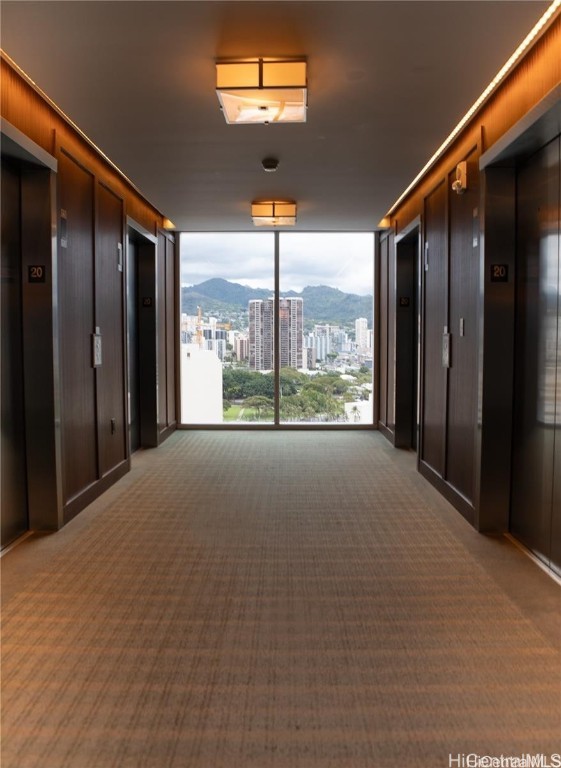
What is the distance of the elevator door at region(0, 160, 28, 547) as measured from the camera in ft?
12.4

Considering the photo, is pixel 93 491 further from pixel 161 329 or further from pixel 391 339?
pixel 391 339

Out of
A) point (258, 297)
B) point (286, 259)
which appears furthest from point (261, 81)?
point (258, 297)

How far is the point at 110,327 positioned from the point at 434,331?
3.29 m

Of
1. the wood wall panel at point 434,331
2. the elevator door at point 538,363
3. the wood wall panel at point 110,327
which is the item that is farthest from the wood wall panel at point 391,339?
the wood wall panel at point 110,327

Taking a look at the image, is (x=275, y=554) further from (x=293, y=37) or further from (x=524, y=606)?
(x=293, y=37)

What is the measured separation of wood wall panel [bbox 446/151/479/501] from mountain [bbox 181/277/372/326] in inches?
161

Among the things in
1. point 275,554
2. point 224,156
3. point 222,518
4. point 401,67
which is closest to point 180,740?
point 275,554

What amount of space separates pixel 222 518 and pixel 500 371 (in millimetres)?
2475

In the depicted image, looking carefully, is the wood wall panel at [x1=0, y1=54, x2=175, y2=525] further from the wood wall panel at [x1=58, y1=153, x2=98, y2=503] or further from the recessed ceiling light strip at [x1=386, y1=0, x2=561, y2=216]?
the recessed ceiling light strip at [x1=386, y1=0, x2=561, y2=216]

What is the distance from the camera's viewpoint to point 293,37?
9.61 ft

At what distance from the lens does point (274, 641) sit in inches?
104

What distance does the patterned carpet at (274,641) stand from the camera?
199 centimetres

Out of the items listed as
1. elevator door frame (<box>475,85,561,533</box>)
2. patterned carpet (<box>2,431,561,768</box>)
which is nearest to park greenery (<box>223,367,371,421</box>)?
patterned carpet (<box>2,431,561,768</box>)

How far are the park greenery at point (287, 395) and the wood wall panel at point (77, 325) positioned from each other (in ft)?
13.5
